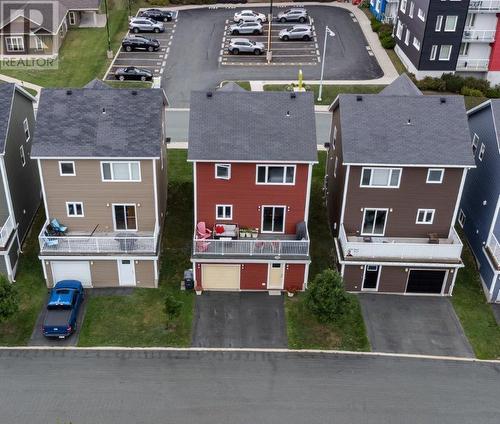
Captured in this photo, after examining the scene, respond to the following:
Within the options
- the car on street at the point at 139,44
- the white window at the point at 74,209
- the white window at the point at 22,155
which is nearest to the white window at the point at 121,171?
the white window at the point at 74,209

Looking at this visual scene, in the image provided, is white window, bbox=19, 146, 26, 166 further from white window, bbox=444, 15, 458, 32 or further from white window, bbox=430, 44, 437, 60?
white window, bbox=444, 15, 458, 32

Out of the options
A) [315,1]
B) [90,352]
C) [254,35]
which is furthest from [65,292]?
[315,1]

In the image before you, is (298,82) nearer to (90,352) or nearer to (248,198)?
(248,198)

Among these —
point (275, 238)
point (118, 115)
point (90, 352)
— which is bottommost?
point (90, 352)

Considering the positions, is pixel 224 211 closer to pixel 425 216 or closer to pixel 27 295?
pixel 425 216
